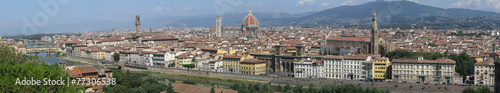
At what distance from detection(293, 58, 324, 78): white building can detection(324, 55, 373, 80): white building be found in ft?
1.29

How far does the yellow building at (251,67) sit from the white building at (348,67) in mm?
5461

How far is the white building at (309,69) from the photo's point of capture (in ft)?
109

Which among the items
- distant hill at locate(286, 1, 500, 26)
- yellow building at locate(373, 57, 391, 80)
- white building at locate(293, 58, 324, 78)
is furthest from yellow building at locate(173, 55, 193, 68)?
distant hill at locate(286, 1, 500, 26)

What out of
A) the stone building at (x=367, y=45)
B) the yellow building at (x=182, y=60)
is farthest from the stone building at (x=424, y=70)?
the yellow building at (x=182, y=60)

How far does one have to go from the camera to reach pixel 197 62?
135 feet

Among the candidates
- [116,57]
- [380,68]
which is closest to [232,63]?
[380,68]

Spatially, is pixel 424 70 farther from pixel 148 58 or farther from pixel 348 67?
pixel 148 58

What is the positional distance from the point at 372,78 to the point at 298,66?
4.77 m

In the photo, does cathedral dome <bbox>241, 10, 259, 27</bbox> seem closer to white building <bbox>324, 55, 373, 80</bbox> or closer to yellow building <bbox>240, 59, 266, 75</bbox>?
yellow building <bbox>240, 59, 266, 75</bbox>

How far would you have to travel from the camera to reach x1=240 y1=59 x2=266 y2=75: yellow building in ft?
120

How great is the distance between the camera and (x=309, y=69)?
33562mm

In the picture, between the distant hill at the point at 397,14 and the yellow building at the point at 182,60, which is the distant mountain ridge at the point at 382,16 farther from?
the yellow building at the point at 182,60

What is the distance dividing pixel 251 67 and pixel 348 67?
7142mm

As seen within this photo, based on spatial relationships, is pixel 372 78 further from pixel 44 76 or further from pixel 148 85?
pixel 44 76
